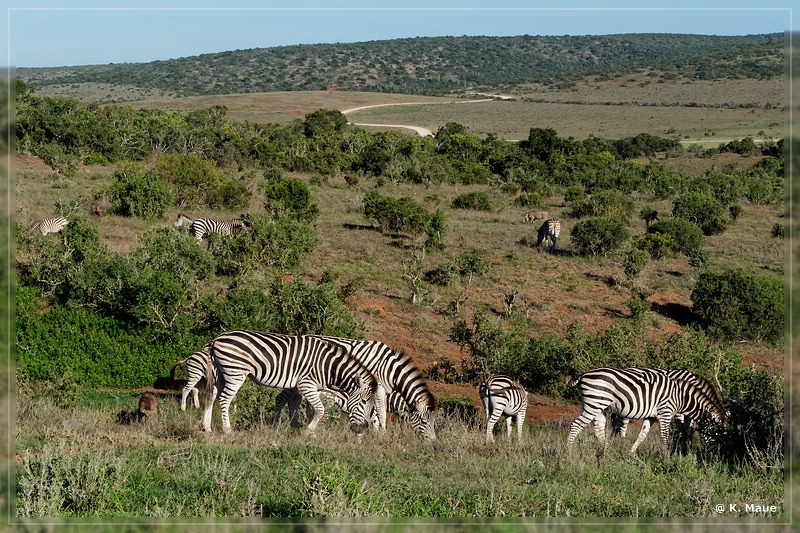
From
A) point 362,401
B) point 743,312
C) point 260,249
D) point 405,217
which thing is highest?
point 405,217

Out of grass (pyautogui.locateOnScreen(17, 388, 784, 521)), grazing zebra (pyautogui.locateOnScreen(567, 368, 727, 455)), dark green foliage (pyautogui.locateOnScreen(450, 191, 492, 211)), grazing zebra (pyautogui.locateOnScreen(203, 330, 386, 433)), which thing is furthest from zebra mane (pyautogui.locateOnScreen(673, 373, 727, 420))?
dark green foliage (pyautogui.locateOnScreen(450, 191, 492, 211))

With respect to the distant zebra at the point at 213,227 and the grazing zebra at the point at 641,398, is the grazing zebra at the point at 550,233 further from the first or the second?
the grazing zebra at the point at 641,398

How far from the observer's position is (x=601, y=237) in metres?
25.2

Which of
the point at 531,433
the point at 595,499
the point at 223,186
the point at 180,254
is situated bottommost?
the point at 531,433

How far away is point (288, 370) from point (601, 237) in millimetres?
16691

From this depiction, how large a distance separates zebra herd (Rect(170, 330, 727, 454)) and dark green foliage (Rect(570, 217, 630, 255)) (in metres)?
14.6

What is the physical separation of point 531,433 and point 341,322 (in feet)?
18.2

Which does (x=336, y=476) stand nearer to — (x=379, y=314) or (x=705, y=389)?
(x=705, y=389)

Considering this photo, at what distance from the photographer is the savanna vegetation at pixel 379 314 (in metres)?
6.33

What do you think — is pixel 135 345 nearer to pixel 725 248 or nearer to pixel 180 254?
pixel 180 254

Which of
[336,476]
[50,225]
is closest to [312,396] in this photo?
A: [336,476]

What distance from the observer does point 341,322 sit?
15.9 metres

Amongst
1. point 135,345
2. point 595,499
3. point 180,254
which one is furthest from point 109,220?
point 595,499

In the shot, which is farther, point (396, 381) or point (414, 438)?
point (396, 381)
